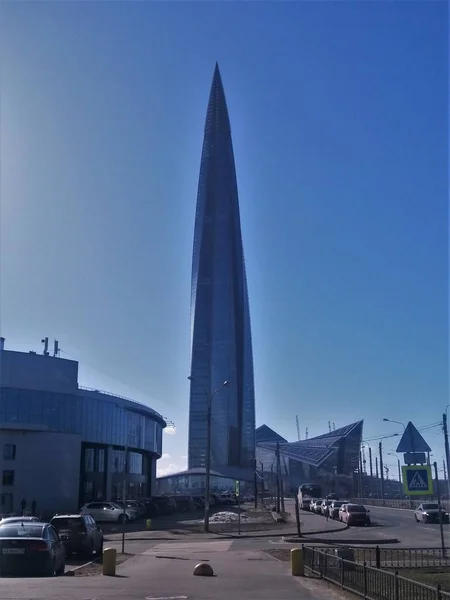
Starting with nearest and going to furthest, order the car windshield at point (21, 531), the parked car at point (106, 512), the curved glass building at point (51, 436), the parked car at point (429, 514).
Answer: the car windshield at point (21, 531) → the parked car at point (106, 512) → the parked car at point (429, 514) → the curved glass building at point (51, 436)

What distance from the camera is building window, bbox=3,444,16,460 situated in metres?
72.1

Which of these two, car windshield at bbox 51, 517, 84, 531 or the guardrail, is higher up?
the guardrail

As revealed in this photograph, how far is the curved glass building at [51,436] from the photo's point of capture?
7244cm

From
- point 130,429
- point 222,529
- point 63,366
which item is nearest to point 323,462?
point 130,429

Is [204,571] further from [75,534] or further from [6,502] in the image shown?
[6,502]

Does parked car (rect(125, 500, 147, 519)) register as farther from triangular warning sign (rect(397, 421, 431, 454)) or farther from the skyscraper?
the skyscraper

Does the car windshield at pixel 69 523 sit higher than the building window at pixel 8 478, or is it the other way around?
the building window at pixel 8 478

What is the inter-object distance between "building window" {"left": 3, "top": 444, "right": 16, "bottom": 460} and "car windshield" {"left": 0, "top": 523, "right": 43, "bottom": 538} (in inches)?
2162

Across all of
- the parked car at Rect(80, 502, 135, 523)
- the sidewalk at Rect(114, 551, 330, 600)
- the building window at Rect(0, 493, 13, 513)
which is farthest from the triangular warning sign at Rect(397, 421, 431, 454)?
the building window at Rect(0, 493, 13, 513)

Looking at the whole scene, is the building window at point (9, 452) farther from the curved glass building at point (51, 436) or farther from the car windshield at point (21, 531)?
the car windshield at point (21, 531)

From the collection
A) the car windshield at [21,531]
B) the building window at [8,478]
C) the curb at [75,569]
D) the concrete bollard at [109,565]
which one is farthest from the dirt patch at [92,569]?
the building window at [8,478]

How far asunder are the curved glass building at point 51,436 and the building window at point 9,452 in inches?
3.8

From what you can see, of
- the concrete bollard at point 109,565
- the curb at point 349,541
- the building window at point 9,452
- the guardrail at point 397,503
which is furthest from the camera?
the guardrail at point 397,503

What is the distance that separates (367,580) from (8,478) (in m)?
61.7
